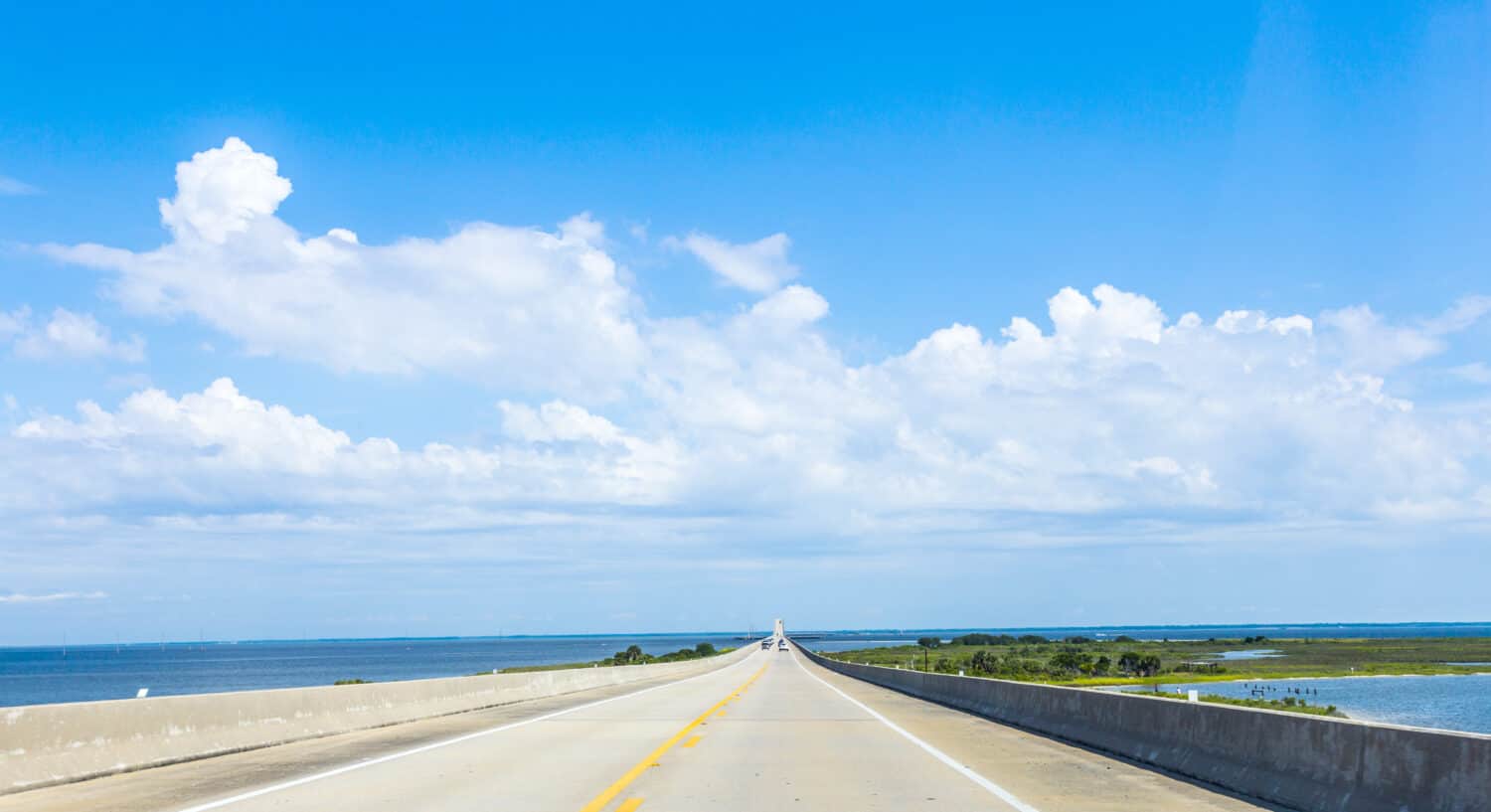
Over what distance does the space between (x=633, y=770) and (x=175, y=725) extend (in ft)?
19.6

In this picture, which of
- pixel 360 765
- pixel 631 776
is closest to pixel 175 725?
pixel 360 765

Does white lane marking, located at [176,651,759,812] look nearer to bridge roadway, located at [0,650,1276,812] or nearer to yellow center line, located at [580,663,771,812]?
bridge roadway, located at [0,650,1276,812]

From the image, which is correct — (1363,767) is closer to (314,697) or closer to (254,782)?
(254,782)

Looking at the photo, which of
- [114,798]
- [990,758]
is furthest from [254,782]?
[990,758]

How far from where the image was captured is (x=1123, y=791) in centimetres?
1201

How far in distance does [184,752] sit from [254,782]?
120 inches

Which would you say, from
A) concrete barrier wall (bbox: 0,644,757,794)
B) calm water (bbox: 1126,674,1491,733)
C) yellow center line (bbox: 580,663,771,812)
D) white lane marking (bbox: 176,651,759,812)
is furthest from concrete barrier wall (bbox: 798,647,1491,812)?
calm water (bbox: 1126,674,1491,733)

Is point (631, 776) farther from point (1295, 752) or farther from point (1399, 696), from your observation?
point (1399, 696)

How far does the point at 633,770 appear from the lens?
13.7 meters

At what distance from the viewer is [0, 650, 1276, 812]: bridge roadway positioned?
36.0ft

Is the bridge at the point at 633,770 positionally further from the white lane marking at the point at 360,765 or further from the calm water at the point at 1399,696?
the calm water at the point at 1399,696

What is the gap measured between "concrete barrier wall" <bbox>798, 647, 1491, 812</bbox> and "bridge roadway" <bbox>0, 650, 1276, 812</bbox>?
0.42 m

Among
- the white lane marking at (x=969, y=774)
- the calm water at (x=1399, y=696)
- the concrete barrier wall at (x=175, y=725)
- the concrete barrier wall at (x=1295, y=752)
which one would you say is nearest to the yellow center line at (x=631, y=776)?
the white lane marking at (x=969, y=774)

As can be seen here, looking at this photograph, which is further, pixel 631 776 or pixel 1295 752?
pixel 631 776
